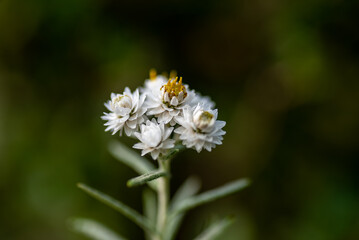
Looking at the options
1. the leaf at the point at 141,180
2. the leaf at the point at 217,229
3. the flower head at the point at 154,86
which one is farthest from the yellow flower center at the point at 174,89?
the leaf at the point at 217,229

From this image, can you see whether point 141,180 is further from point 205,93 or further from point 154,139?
point 205,93

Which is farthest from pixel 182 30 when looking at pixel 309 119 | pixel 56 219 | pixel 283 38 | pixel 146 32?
pixel 56 219

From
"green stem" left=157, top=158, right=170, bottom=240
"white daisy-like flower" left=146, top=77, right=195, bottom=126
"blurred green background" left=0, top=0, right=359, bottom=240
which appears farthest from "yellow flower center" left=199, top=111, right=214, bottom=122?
"blurred green background" left=0, top=0, right=359, bottom=240

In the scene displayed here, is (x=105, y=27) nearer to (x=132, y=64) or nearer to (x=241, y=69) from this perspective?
(x=132, y=64)

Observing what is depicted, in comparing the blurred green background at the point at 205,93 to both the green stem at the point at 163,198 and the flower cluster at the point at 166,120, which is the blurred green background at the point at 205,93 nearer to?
the green stem at the point at 163,198

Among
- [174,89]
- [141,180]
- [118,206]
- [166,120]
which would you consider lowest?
[141,180]

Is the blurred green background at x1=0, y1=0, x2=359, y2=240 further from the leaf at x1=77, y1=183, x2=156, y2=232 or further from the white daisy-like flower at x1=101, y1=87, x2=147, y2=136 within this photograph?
the white daisy-like flower at x1=101, y1=87, x2=147, y2=136

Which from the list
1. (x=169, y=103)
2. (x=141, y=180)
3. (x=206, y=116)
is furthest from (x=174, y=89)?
(x=141, y=180)
